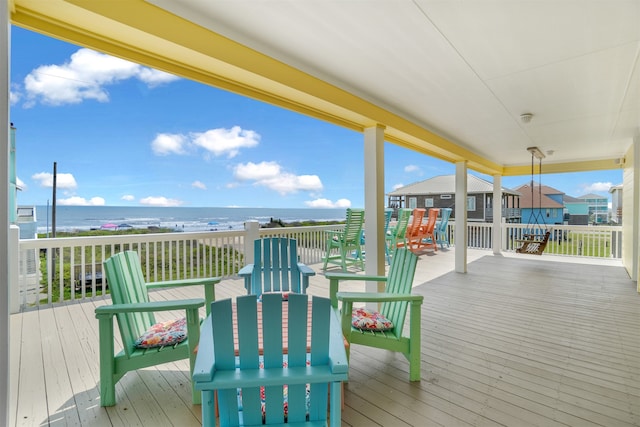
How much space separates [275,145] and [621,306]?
105 ft

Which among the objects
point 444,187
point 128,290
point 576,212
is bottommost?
point 128,290

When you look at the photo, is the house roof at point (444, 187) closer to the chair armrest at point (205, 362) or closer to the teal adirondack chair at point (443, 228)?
the teal adirondack chair at point (443, 228)

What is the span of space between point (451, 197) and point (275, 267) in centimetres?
2024

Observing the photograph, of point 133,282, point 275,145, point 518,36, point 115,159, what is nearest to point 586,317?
point 518,36

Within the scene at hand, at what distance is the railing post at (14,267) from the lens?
351 centimetres

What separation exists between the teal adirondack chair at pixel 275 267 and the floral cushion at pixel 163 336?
3.38 feet

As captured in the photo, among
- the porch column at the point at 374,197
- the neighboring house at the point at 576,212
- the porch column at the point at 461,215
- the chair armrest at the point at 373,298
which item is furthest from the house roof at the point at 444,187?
the chair armrest at the point at 373,298

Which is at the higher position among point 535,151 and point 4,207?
point 535,151

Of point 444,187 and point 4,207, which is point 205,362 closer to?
point 4,207

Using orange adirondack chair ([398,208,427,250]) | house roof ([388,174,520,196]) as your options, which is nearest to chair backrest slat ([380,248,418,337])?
orange adirondack chair ([398,208,427,250])

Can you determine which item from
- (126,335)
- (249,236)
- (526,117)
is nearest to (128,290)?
(126,335)

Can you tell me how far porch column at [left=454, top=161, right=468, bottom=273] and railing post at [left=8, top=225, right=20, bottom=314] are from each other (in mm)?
7042

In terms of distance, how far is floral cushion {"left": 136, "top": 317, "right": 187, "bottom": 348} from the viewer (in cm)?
209

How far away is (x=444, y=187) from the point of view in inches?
804
